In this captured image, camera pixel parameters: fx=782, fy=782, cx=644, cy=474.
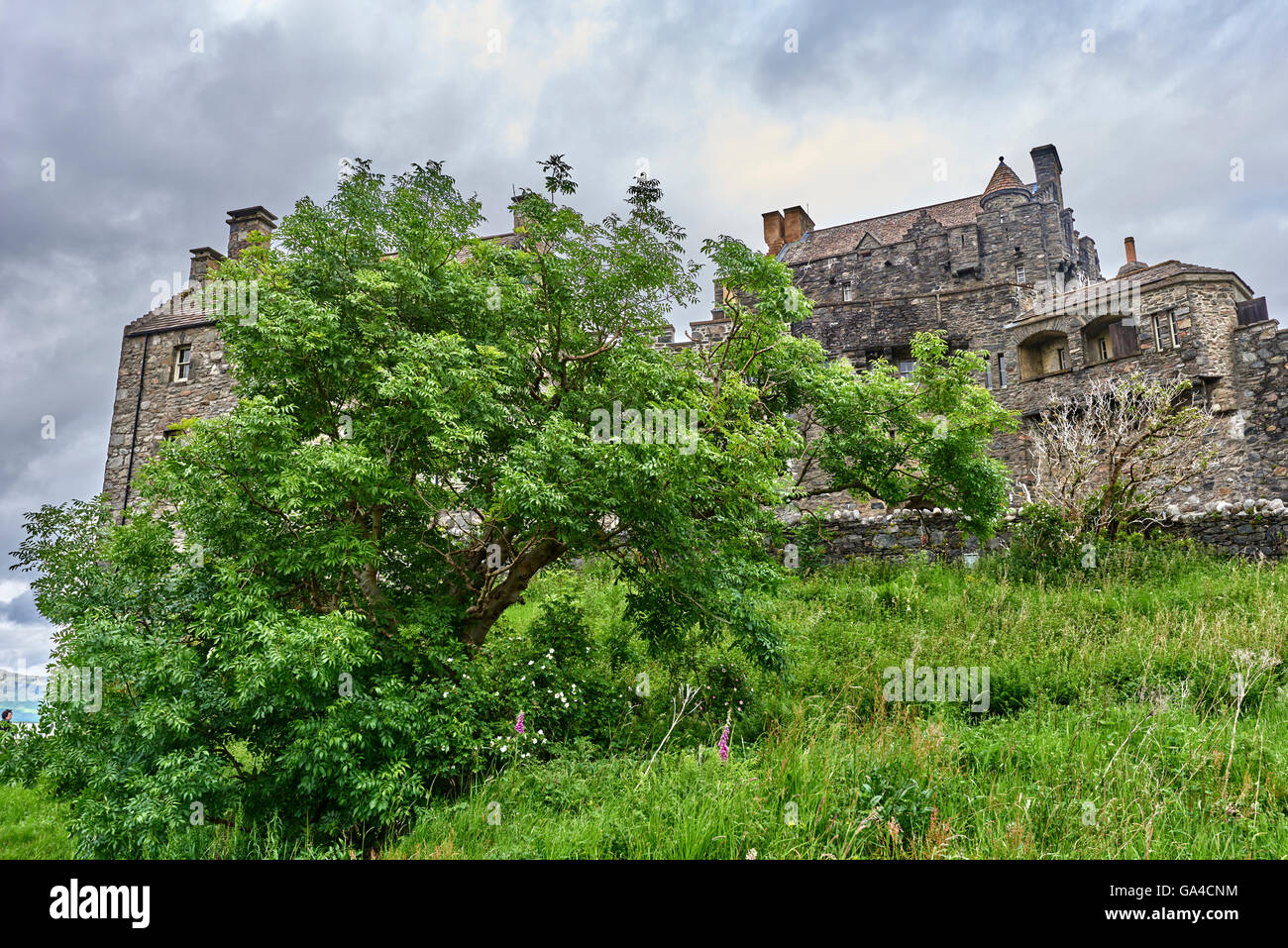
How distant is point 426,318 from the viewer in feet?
31.2

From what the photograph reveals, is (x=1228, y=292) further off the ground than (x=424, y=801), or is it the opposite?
(x=1228, y=292)

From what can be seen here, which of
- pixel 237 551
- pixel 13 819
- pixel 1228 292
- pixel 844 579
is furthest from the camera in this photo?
pixel 1228 292

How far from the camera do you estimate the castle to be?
21219 mm

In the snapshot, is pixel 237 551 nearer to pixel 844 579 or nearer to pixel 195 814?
pixel 195 814

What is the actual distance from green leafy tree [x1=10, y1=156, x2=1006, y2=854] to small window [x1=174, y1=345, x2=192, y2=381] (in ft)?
58.0

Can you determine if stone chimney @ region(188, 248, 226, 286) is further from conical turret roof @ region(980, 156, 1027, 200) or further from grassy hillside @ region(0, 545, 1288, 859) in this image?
conical turret roof @ region(980, 156, 1027, 200)

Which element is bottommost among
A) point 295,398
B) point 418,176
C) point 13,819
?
point 13,819

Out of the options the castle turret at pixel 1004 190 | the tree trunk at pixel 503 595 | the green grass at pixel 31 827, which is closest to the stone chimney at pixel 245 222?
the green grass at pixel 31 827

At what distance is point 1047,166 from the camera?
119 feet

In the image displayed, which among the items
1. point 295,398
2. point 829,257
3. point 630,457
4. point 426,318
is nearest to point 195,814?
point 295,398

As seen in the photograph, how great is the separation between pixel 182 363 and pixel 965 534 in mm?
23625

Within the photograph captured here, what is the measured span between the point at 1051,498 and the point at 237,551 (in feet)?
51.0
